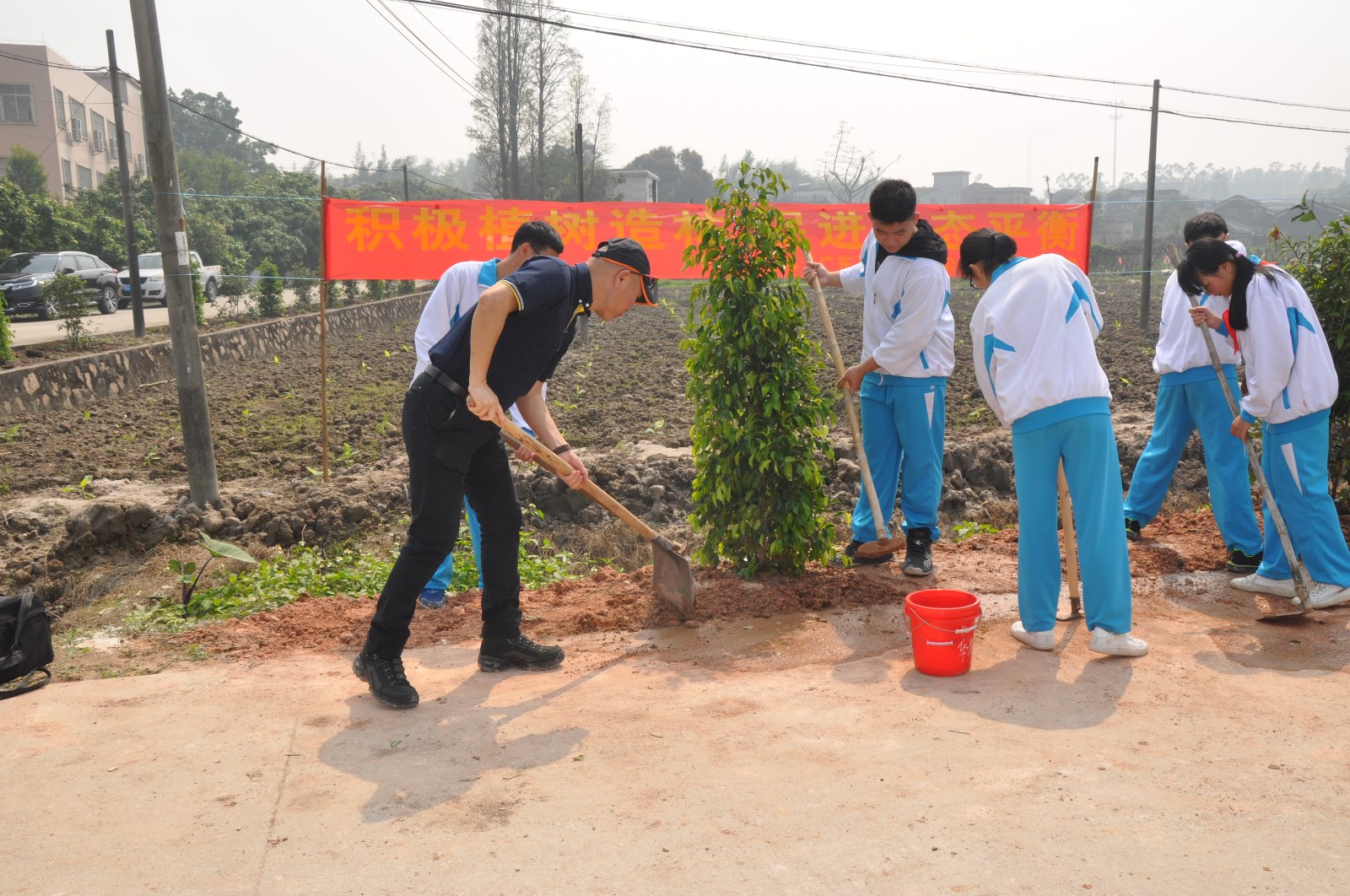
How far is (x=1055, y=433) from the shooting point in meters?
3.79

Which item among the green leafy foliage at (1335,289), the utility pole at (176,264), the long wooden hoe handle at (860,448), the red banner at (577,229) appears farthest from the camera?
the red banner at (577,229)

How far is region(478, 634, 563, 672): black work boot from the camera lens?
3973 mm

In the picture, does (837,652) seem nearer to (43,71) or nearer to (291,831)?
(291,831)

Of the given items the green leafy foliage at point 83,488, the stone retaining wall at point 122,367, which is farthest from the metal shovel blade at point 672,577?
the stone retaining wall at point 122,367

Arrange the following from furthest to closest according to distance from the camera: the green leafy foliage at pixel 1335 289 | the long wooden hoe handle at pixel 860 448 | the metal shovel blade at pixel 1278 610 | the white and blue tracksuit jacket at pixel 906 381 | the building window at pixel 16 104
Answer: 1. the building window at pixel 16 104
2. the green leafy foliage at pixel 1335 289
3. the long wooden hoe handle at pixel 860 448
4. the white and blue tracksuit jacket at pixel 906 381
5. the metal shovel blade at pixel 1278 610

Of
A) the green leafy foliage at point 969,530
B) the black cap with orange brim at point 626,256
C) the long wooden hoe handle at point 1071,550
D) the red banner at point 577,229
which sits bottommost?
the green leafy foliage at point 969,530

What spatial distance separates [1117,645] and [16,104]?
4510 centimetres

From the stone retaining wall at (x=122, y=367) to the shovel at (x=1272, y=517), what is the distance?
11092mm

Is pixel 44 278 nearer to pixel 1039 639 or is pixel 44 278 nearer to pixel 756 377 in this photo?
pixel 756 377

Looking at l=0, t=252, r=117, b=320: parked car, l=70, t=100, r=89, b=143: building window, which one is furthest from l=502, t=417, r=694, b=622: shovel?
l=70, t=100, r=89, b=143: building window

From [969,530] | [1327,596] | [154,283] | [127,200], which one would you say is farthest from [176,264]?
[154,283]

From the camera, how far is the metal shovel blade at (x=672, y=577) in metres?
4.35

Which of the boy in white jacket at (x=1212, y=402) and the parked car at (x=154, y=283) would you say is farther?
the parked car at (x=154, y=283)

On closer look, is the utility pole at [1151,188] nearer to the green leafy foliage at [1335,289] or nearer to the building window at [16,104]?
the green leafy foliage at [1335,289]
